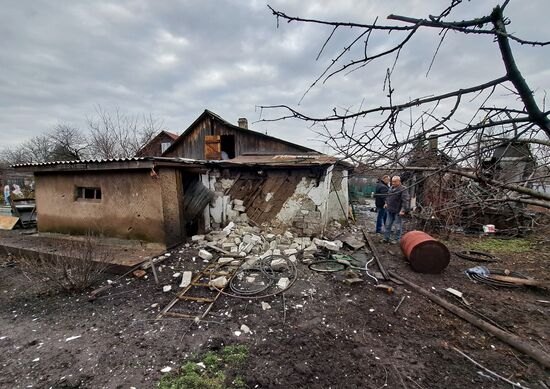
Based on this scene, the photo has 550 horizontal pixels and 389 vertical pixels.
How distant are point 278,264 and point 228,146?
10.2 meters

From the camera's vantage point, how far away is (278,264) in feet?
18.8

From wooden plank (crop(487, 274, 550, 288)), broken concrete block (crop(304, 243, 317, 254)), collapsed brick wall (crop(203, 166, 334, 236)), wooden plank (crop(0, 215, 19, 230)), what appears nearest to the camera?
wooden plank (crop(487, 274, 550, 288))

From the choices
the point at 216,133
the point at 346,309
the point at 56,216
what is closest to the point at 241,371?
the point at 346,309

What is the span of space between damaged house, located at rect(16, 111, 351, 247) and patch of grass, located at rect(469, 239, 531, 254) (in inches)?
176

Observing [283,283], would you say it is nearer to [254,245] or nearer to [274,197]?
[254,245]

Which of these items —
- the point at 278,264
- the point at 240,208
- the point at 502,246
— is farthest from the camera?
the point at 240,208

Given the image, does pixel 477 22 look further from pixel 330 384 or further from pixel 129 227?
pixel 129 227

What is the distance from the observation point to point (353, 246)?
7125mm

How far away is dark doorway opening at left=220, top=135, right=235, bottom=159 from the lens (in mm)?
13762

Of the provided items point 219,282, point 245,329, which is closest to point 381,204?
point 219,282

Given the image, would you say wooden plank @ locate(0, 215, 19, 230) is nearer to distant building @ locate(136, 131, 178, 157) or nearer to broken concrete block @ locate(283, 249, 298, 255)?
broken concrete block @ locate(283, 249, 298, 255)

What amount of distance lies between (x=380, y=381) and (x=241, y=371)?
1.60 meters

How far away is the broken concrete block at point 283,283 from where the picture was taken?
4883 millimetres

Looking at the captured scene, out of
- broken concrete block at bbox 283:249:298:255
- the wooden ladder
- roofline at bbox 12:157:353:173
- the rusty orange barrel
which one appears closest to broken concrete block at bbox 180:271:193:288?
the wooden ladder
